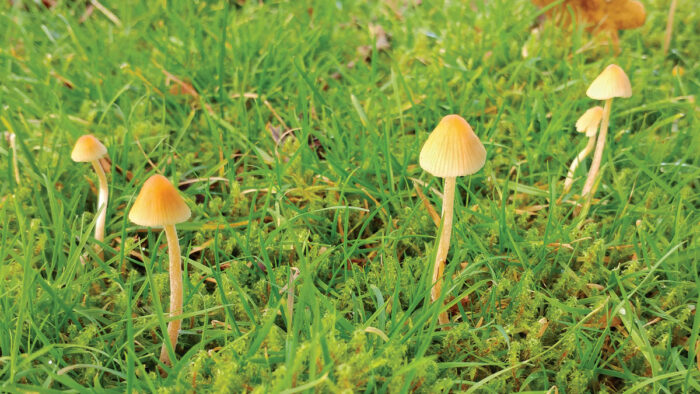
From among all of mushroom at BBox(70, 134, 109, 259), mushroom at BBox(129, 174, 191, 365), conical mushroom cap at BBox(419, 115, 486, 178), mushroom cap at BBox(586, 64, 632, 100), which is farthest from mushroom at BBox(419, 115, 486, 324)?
mushroom at BBox(70, 134, 109, 259)

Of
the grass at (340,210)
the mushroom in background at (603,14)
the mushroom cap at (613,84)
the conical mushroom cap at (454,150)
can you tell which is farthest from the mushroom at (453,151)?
the mushroom in background at (603,14)

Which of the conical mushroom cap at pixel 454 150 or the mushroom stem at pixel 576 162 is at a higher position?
the conical mushroom cap at pixel 454 150

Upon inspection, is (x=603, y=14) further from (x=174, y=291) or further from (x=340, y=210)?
(x=174, y=291)

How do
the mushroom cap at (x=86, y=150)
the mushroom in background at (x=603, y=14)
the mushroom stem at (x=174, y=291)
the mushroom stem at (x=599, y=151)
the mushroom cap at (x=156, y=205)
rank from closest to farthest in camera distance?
the mushroom cap at (x=156, y=205), the mushroom stem at (x=174, y=291), the mushroom cap at (x=86, y=150), the mushroom stem at (x=599, y=151), the mushroom in background at (x=603, y=14)

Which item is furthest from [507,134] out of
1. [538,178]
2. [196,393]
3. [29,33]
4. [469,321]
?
[29,33]

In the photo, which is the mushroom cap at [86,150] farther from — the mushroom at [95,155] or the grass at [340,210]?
the grass at [340,210]

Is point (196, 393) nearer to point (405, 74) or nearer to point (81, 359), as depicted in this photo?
point (81, 359)
